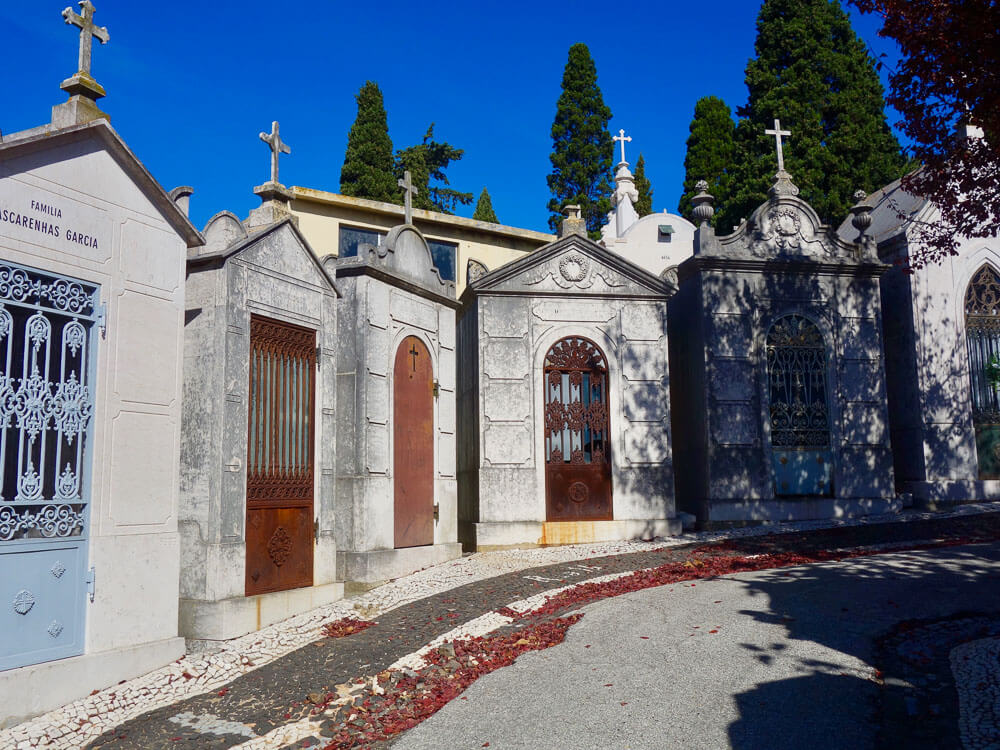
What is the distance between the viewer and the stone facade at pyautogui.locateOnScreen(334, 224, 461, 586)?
9.88 m

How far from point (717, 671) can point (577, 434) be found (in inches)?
268

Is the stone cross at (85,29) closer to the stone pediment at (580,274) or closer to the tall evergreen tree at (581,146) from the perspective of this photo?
the stone pediment at (580,274)

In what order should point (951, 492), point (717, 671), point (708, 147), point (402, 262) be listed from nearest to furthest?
point (717, 671)
point (402, 262)
point (951, 492)
point (708, 147)

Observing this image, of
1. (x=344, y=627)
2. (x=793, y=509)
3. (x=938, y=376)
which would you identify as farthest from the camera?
(x=938, y=376)

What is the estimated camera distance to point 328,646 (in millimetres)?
7629

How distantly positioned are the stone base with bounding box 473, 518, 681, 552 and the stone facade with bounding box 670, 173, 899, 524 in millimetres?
1330

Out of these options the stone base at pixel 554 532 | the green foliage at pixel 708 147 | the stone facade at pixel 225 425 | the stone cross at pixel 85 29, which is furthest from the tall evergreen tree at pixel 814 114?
the stone cross at pixel 85 29

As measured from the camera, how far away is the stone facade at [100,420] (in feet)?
20.5

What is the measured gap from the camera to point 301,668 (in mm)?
7039

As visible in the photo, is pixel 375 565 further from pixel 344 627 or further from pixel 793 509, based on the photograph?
pixel 793 509

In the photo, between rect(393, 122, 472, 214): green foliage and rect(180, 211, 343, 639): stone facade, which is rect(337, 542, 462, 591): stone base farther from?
rect(393, 122, 472, 214): green foliage

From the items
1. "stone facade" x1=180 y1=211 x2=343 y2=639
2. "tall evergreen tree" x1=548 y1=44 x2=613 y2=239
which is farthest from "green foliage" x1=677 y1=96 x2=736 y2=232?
"stone facade" x1=180 y1=211 x2=343 y2=639

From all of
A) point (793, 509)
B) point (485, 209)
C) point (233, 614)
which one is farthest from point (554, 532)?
Answer: point (485, 209)

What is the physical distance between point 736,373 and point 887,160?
1641 cm
